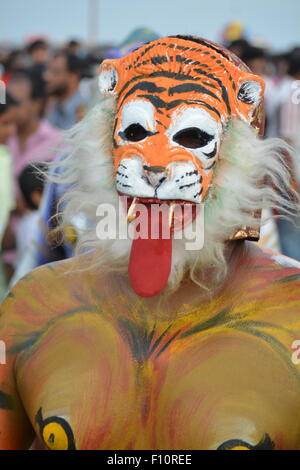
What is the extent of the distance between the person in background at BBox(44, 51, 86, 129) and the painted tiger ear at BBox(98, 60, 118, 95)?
4145 mm

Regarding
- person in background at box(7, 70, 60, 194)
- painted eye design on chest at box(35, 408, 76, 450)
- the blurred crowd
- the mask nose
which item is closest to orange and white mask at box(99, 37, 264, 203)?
the mask nose

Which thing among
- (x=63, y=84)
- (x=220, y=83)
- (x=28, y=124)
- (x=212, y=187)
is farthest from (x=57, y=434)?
(x=63, y=84)

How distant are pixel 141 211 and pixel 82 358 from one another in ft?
1.18

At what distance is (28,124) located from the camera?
4.88m

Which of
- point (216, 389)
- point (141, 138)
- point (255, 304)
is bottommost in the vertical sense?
point (216, 389)

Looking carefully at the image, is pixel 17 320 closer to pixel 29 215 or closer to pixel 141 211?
pixel 141 211

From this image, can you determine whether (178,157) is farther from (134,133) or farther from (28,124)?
(28,124)

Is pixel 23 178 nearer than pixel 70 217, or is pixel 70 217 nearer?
pixel 70 217

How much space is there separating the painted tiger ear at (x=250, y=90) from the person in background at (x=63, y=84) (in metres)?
4.29

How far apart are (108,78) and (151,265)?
47cm

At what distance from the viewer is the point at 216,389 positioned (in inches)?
64.5

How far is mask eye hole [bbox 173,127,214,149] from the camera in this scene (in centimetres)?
169

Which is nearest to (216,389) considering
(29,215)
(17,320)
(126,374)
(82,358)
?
(126,374)

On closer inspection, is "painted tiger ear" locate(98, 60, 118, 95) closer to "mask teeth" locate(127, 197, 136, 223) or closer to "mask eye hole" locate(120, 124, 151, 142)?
"mask eye hole" locate(120, 124, 151, 142)
